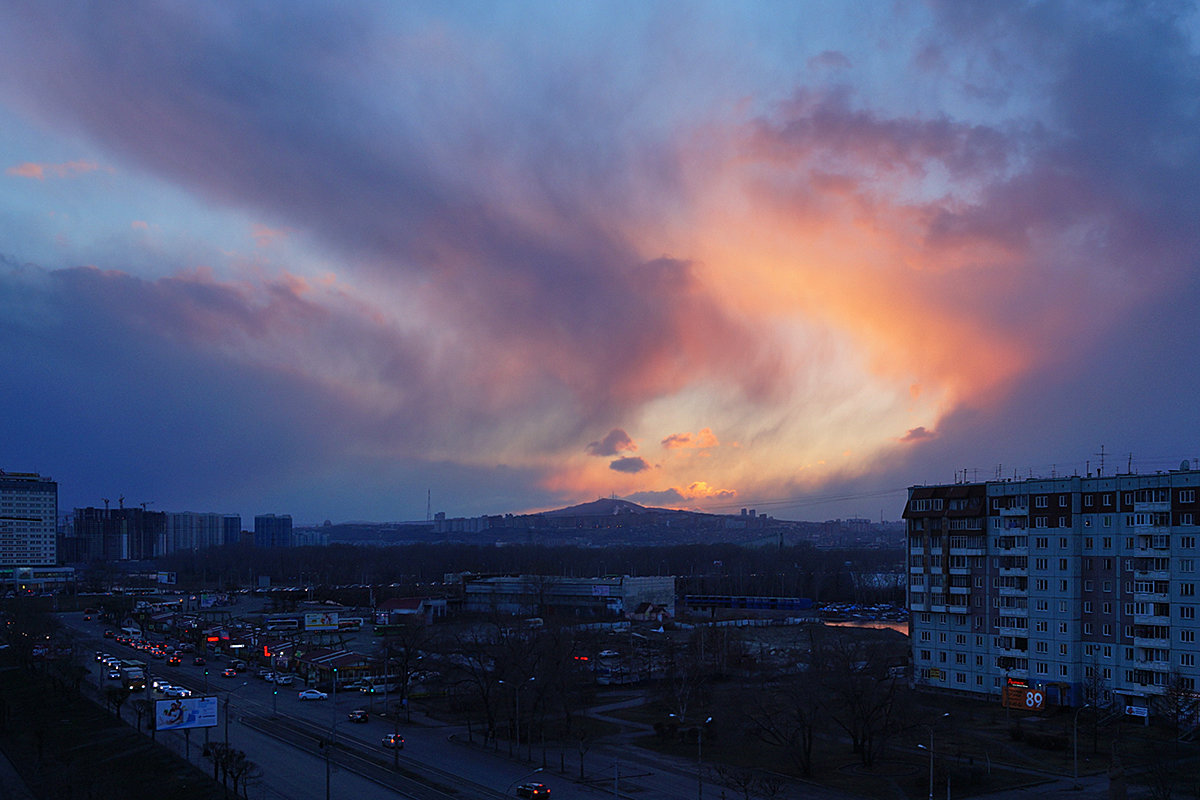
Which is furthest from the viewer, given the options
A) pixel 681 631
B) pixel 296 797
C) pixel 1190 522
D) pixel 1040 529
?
pixel 681 631

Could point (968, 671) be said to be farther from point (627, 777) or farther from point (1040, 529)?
point (627, 777)

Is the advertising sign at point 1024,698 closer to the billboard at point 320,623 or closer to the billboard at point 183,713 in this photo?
Answer: the billboard at point 183,713

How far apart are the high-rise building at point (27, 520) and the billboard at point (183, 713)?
553 ft

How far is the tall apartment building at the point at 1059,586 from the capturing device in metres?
43.9

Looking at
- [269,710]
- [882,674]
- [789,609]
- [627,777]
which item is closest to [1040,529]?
[882,674]

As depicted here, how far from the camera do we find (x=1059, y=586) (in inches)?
1884

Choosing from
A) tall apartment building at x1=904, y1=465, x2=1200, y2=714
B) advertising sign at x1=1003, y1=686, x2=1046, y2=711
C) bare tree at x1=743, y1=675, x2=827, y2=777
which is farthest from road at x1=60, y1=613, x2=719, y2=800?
tall apartment building at x1=904, y1=465, x2=1200, y2=714

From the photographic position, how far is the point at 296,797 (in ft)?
109

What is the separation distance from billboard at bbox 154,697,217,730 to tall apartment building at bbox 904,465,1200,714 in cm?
3900

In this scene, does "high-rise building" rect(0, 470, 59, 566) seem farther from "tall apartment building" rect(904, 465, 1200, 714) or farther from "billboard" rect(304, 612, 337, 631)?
"tall apartment building" rect(904, 465, 1200, 714)

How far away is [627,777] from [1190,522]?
2997 centimetres

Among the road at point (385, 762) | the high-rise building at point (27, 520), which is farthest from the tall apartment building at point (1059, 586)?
the high-rise building at point (27, 520)

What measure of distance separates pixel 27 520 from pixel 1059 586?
195 metres

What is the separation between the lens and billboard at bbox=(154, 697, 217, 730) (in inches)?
1513
